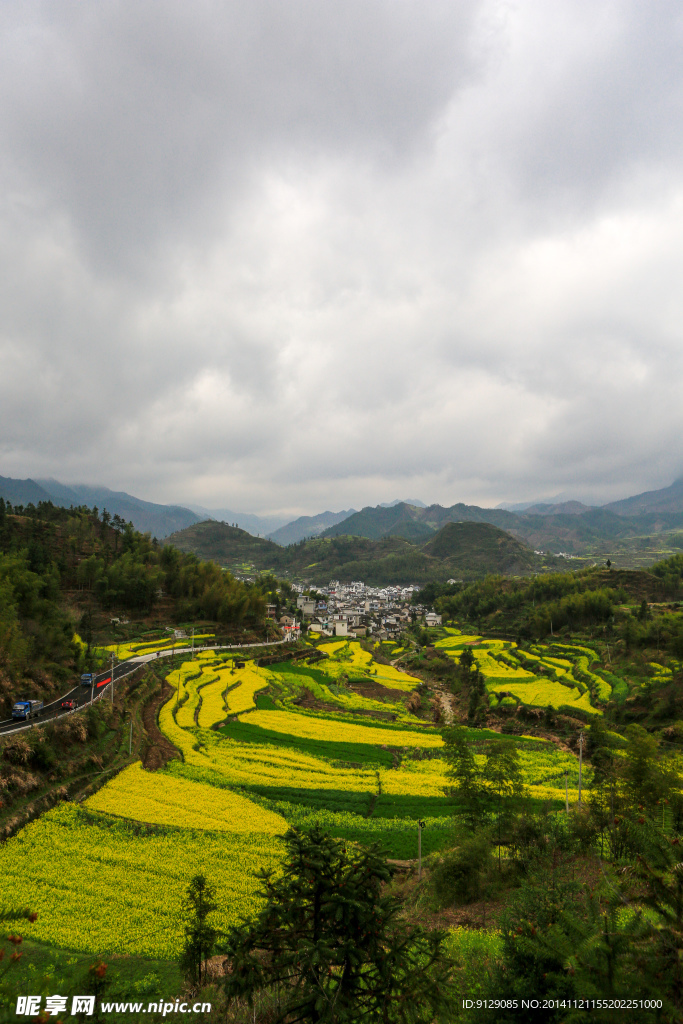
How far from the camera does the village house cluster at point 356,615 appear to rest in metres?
86.6

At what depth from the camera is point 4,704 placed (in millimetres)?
24812

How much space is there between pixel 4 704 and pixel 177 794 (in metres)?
12.3

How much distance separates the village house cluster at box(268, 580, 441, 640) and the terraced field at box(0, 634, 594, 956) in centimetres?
3906

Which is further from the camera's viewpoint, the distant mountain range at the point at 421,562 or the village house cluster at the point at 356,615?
the distant mountain range at the point at 421,562

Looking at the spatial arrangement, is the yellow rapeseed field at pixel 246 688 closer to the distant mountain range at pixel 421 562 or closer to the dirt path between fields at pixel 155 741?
the dirt path between fields at pixel 155 741

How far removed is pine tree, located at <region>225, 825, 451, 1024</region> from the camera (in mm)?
5012

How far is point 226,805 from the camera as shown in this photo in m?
20.3

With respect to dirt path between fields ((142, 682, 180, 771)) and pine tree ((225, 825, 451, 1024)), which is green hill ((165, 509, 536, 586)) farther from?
pine tree ((225, 825, 451, 1024))

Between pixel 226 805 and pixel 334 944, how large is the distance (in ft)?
58.9

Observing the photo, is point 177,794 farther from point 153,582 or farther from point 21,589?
point 153,582

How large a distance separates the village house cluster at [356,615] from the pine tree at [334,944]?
7105cm

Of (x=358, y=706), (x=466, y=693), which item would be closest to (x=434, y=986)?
(x=358, y=706)

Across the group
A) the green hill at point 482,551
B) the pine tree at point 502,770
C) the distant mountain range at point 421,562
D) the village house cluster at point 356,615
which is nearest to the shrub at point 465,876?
the pine tree at point 502,770

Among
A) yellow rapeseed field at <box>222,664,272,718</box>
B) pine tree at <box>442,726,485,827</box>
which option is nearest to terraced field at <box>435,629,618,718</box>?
yellow rapeseed field at <box>222,664,272,718</box>
